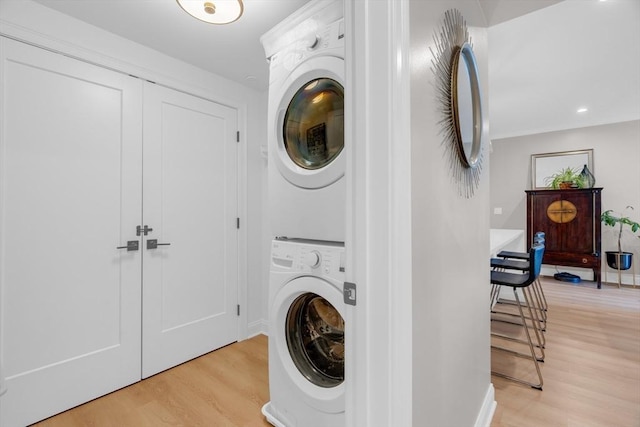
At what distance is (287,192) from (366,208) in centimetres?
76

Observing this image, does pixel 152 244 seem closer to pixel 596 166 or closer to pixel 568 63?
pixel 568 63

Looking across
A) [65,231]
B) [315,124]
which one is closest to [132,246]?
[65,231]

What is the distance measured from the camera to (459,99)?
1151 millimetres

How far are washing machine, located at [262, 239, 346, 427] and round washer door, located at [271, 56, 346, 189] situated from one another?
0.34m

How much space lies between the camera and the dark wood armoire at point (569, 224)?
4207mm

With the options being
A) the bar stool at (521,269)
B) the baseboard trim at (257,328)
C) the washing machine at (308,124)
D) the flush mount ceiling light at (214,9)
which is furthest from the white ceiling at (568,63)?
the baseboard trim at (257,328)

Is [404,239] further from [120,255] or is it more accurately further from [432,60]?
[120,255]

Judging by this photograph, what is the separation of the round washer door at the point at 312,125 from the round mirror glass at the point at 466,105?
17.4 inches

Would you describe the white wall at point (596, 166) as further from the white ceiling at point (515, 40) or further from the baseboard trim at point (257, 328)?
the baseboard trim at point (257, 328)

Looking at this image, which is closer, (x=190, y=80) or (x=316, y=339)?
(x=316, y=339)

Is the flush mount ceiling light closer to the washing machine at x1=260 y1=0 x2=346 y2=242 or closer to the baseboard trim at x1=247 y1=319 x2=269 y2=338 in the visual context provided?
the washing machine at x1=260 y1=0 x2=346 y2=242

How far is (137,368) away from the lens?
2.00 metres

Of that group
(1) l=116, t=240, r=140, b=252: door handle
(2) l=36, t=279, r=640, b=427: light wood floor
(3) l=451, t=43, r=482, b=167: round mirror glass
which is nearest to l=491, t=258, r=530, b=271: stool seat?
(2) l=36, t=279, r=640, b=427: light wood floor

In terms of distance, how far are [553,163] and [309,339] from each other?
544 cm
